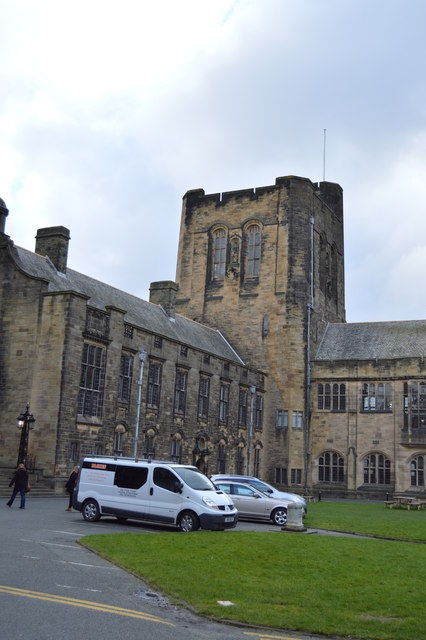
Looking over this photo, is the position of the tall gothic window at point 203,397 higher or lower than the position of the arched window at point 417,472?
higher

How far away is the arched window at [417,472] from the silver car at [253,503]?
23.5 m

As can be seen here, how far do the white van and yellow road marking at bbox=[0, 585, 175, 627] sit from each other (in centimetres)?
885

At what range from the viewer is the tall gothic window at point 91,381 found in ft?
97.9

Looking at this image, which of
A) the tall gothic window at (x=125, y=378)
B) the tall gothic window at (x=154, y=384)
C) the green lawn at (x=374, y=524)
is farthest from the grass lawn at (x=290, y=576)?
the tall gothic window at (x=154, y=384)

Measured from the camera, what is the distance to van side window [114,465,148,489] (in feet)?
61.4

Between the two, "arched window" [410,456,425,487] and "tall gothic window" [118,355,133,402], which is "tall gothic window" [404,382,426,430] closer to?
"arched window" [410,456,425,487]

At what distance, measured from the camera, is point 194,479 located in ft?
61.4

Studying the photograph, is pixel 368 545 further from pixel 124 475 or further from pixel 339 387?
pixel 339 387

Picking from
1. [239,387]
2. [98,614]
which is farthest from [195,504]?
[239,387]

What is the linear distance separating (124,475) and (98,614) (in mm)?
10652

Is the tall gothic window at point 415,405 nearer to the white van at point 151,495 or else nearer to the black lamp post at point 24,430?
the black lamp post at point 24,430

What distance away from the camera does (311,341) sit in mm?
49094

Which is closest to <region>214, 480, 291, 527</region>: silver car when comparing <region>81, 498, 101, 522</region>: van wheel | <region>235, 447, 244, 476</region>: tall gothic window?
<region>81, 498, 101, 522</region>: van wheel

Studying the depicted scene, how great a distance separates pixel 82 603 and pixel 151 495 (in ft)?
31.3
